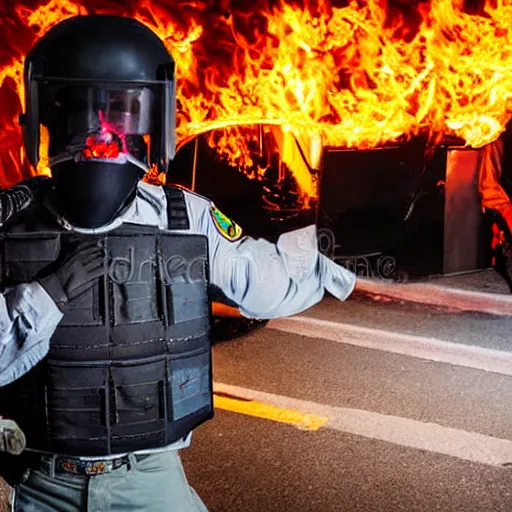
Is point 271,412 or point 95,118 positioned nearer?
point 95,118

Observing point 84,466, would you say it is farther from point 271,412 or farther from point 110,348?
point 271,412

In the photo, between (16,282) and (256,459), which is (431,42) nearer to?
(256,459)

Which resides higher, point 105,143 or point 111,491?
point 105,143

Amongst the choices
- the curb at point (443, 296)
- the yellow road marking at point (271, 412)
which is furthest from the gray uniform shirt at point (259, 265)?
the curb at point (443, 296)

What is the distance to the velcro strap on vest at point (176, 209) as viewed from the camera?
216 cm

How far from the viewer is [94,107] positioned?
2.06m

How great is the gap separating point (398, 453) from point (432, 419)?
2.19 ft

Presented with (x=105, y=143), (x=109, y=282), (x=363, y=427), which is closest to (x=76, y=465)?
(x=109, y=282)

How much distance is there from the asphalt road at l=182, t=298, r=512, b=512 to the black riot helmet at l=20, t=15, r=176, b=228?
2.45 m

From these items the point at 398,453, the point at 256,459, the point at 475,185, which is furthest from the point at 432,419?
the point at 475,185

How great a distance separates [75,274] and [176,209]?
0.38 m

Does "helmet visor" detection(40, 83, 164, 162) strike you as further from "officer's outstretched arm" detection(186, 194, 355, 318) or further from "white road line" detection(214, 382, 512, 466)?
"white road line" detection(214, 382, 512, 466)

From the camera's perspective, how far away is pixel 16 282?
1994 millimetres

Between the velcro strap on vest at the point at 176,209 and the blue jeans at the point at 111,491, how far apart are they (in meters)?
0.65
